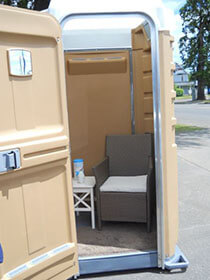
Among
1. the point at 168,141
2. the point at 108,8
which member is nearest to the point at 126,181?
the point at 168,141

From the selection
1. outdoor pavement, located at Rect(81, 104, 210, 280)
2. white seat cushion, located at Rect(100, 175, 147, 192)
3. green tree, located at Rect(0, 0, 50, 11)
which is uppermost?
green tree, located at Rect(0, 0, 50, 11)

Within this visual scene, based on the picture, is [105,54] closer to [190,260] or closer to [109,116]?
[109,116]

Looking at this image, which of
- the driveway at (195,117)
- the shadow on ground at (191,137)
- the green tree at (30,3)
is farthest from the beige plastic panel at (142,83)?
the driveway at (195,117)

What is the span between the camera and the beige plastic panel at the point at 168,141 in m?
2.70

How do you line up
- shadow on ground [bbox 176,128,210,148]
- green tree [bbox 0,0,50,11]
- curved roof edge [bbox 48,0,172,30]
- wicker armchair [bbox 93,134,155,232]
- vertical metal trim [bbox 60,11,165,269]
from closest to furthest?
curved roof edge [bbox 48,0,172,30] < vertical metal trim [bbox 60,11,165,269] < wicker armchair [bbox 93,134,155,232] < green tree [bbox 0,0,50,11] < shadow on ground [bbox 176,128,210,148]

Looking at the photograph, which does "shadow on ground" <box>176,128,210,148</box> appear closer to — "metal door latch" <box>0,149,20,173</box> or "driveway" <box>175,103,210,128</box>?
"driveway" <box>175,103,210,128</box>


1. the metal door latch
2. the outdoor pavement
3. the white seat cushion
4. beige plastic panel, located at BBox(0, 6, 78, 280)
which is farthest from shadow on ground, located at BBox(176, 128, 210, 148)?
the metal door latch

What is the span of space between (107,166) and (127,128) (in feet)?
1.89

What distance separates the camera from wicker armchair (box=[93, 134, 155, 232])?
3602 mm

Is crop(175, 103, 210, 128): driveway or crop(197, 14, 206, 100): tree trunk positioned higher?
crop(197, 14, 206, 100): tree trunk

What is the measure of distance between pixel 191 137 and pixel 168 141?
29.8 ft

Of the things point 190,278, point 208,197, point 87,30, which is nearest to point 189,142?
point 208,197

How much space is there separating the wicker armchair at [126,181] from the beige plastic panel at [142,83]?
218mm

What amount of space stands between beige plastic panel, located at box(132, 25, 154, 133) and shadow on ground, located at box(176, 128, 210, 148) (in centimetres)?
610
